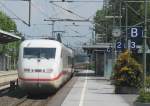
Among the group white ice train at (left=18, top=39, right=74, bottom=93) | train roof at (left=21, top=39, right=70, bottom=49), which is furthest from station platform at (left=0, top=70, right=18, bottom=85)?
white ice train at (left=18, top=39, right=74, bottom=93)

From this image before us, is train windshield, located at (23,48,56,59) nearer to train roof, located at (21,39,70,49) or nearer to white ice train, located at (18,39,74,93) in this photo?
white ice train, located at (18,39,74,93)

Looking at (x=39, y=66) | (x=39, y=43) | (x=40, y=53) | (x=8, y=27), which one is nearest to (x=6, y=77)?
(x=39, y=43)

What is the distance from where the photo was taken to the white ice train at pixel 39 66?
30469 millimetres

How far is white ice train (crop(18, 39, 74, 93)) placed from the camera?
30469 millimetres

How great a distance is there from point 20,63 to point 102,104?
7.46 meters

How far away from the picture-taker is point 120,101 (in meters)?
26.8

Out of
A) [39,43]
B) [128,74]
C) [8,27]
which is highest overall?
[8,27]

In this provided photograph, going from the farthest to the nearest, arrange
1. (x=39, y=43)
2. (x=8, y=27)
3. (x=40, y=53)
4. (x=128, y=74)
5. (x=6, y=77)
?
(x=8, y=27)
(x=6, y=77)
(x=128, y=74)
(x=39, y=43)
(x=40, y=53)

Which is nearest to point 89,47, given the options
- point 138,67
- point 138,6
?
point 138,6

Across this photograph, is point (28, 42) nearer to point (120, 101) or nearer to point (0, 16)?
point (120, 101)

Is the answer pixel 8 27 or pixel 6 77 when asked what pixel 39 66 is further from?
pixel 8 27

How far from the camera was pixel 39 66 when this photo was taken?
30.8 meters

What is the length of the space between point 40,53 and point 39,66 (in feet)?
3.77

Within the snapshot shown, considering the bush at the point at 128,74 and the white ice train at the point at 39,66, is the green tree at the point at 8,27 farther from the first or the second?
the white ice train at the point at 39,66
